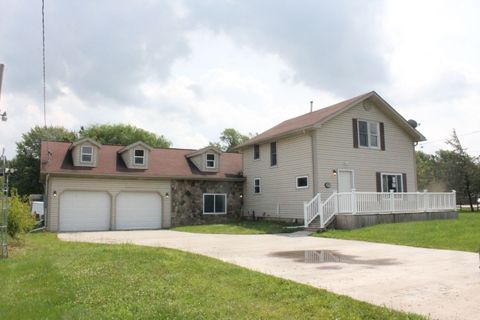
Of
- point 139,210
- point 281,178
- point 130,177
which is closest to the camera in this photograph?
point 281,178

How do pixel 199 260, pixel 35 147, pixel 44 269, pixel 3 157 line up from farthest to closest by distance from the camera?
pixel 35 147 → pixel 3 157 → pixel 199 260 → pixel 44 269

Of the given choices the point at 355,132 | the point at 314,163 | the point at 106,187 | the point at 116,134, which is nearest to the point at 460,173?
the point at 355,132

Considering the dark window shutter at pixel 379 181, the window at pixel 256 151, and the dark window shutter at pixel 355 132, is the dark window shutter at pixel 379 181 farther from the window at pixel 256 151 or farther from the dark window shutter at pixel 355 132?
the window at pixel 256 151

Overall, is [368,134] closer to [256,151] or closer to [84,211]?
[256,151]

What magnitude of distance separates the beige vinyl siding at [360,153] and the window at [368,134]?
0.25 m

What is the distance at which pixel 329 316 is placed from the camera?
201 inches

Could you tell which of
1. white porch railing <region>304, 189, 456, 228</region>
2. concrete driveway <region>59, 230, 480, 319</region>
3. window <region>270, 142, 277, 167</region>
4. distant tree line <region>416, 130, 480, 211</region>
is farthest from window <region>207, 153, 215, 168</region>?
distant tree line <region>416, 130, 480, 211</region>

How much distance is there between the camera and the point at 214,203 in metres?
25.5

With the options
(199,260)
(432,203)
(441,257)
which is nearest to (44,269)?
(199,260)

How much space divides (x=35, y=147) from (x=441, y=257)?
47.5 m

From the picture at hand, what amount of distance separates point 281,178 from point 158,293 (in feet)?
55.4

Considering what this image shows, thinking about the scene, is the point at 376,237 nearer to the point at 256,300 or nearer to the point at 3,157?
the point at 256,300

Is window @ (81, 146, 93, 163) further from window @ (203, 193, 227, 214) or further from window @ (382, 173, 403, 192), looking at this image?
window @ (382, 173, 403, 192)

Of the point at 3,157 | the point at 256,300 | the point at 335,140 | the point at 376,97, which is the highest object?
the point at 376,97
